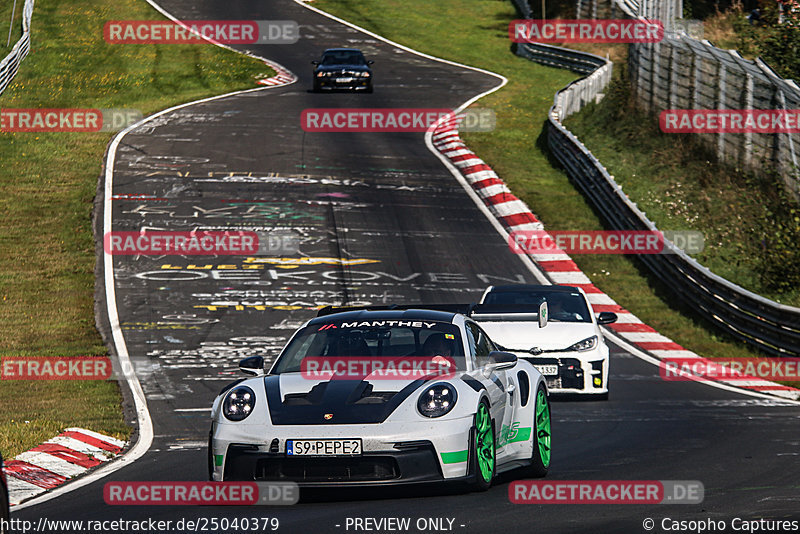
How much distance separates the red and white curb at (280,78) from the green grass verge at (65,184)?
0.51m

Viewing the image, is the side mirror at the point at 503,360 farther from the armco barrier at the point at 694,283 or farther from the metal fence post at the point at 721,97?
the metal fence post at the point at 721,97

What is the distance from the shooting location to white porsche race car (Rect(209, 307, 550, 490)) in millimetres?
7934

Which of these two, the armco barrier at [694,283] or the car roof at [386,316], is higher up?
the car roof at [386,316]

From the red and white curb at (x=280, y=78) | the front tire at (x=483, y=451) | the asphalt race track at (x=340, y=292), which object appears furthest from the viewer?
the red and white curb at (x=280, y=78)

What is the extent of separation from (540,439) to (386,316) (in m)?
1.56

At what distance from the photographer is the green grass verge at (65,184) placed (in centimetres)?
1449

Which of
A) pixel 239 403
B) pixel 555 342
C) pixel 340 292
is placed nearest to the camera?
pixel 239 403

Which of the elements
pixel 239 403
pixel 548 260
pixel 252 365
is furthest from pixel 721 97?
pixel 239 403

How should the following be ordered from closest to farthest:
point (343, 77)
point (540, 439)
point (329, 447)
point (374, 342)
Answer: point (329, 447), point (374, 342), point (540, 439), point (343, 77)

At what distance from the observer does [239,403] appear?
8398 millimetres

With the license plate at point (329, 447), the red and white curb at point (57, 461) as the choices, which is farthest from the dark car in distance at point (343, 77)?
the license plate at point (329, 447)

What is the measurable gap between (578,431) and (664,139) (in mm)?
20577

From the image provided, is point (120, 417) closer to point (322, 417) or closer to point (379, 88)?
point (322, 417)

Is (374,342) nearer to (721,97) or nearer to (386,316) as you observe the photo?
(386,316)
